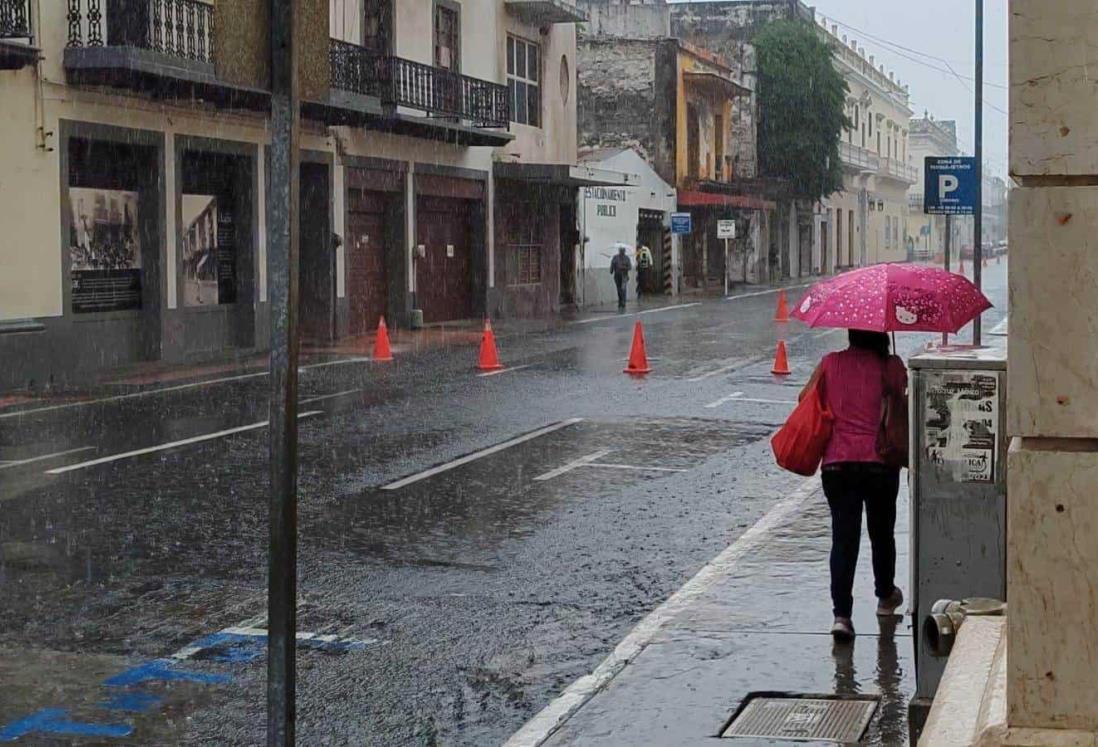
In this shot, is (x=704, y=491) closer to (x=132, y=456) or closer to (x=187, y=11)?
(x=132, y=456)

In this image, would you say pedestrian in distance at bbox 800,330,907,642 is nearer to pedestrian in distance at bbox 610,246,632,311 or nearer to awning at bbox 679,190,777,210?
pedestrian in distance at bbox 610,246,632,311

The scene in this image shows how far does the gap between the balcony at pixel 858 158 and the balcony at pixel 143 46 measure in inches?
2083

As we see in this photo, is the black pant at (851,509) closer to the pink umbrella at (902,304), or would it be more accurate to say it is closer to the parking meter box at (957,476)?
the pink umbrella at (902,304)

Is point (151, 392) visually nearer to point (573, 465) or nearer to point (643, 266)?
point (573, 465)

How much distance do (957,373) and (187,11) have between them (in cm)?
1852

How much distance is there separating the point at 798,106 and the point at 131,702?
5961cm

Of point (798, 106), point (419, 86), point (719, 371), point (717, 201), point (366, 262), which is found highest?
point (798, 106)

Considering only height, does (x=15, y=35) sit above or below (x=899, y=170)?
below

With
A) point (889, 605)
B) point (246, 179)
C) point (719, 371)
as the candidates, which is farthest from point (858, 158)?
point (889, 605)

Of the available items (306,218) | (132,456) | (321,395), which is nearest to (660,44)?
(306,218)

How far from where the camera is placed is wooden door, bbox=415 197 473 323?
32.5 meters

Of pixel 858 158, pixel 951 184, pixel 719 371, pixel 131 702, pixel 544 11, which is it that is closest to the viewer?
pixel 131 702

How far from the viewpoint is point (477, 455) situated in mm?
13086

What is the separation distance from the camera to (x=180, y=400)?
17.7 meters
